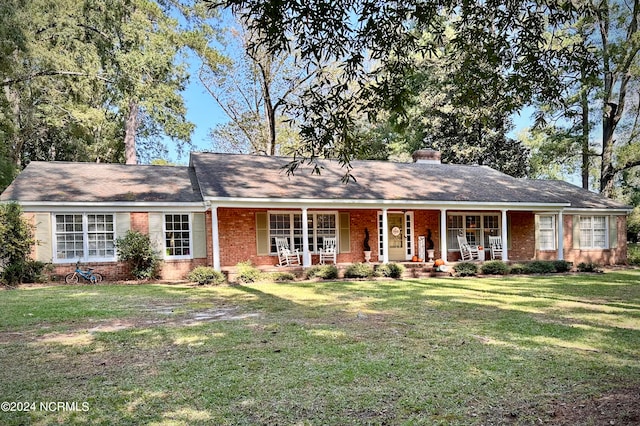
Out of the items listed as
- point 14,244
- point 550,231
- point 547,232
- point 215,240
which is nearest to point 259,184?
point 215,240

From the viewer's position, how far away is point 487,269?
15.1m

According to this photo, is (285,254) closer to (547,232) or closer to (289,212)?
(289,212)

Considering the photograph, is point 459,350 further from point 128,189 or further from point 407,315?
point 128,189

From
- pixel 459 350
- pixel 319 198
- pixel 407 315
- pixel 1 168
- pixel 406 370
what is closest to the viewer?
pixel 406 370

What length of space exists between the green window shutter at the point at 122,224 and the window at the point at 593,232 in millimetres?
18517

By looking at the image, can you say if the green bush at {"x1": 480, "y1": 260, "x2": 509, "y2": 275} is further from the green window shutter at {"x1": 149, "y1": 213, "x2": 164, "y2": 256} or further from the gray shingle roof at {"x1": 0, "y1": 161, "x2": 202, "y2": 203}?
the green window shutter at {"x1": 149, "y1": 213, "x2": 164, "y2": 256}

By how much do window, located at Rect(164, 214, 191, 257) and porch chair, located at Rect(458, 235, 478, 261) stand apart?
1054 cm

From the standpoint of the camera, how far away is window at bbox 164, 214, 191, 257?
14.6 metres

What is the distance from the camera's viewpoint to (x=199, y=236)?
14852mm

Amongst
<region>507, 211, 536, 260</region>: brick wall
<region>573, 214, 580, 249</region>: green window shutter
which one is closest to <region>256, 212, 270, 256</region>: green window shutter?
<region>507, 211, 536, 260</region>: brick wall

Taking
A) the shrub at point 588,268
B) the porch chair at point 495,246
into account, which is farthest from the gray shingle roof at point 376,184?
the shrub at point 588,268

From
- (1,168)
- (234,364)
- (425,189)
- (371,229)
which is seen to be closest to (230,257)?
(371,229)

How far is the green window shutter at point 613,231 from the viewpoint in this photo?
1952 cm

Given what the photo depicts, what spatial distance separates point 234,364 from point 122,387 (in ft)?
3.78
